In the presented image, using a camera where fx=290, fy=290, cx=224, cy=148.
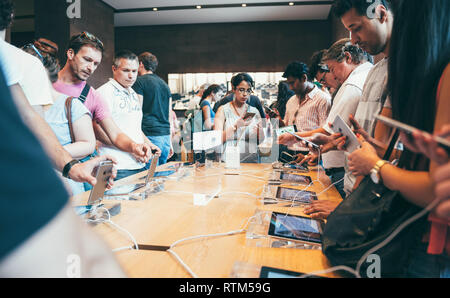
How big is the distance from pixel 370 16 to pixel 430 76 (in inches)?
30.9

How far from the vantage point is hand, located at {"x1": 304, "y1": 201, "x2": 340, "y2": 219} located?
49.5 inches

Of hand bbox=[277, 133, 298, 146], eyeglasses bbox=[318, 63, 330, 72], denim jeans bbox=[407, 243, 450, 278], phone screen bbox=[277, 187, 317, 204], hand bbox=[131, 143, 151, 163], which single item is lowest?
phone screen bbox=[277, 187, 317, 204]

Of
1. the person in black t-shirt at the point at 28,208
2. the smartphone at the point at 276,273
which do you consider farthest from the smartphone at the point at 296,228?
the person in black t-shirt at the point at 28,208

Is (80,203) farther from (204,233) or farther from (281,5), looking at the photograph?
(281,5)

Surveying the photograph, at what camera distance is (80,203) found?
4.68 ft

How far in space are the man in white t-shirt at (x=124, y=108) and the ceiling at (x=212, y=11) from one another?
4019 millimetres

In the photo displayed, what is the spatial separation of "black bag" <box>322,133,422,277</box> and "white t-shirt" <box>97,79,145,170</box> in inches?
70.2

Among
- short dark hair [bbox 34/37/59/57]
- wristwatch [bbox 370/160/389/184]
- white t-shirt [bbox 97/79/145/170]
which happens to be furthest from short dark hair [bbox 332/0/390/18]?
short dark hair [bbox 34/37/59/57]

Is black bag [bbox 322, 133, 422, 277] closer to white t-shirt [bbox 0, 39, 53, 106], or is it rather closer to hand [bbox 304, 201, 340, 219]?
hand [bbox 304, 201, 340, 219]

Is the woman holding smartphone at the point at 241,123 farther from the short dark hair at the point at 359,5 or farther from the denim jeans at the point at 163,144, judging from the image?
the short dark hair at the point at 359,5

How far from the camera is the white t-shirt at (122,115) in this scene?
7.43 ft

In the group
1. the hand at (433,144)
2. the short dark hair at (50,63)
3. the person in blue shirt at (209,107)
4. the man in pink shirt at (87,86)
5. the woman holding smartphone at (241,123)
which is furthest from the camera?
the person in blue shirt at (209,107)

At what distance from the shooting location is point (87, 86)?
202 cm

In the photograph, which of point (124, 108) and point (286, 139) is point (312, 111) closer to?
point (286, 139)
